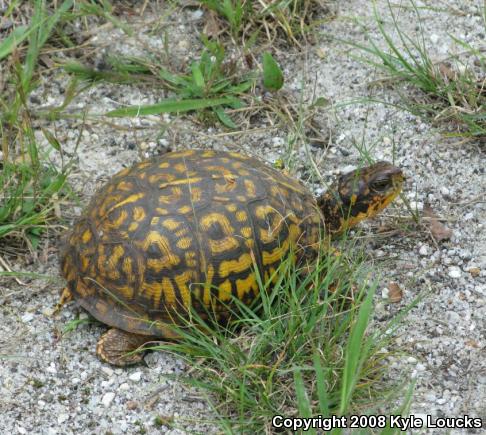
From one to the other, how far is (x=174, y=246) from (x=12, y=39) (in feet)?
4.95

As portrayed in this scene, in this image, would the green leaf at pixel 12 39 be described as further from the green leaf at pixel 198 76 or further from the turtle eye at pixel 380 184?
the turtle eye at pixel 380 184

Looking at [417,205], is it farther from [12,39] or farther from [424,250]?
[12,39]

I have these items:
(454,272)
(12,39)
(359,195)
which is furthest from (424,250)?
(12,39)

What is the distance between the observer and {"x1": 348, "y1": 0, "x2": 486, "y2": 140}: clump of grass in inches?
142

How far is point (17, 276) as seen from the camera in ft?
10.4

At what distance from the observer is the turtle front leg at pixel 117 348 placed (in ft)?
9.48

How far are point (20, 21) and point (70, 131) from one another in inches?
24.3

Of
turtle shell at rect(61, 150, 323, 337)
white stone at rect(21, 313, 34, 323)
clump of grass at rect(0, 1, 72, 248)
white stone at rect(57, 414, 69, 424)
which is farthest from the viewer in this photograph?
clump of grass at rect(0, 1, 72, 248)

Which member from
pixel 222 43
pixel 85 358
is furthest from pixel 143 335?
pixel 222 43

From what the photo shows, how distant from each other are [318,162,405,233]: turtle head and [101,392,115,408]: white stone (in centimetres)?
110

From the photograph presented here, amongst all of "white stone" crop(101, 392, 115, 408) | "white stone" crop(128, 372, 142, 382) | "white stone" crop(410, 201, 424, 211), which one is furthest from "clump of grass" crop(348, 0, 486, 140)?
"white stone" crop(101, 392, 115, 408)

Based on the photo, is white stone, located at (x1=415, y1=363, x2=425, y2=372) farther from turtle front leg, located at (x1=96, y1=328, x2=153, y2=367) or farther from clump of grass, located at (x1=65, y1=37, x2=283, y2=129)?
clump of grass, located at (x1=65, y1=37, x2=283, y2=129)

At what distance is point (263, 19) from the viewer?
3.96 m

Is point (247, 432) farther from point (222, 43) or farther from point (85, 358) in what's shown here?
point (222, 43)
